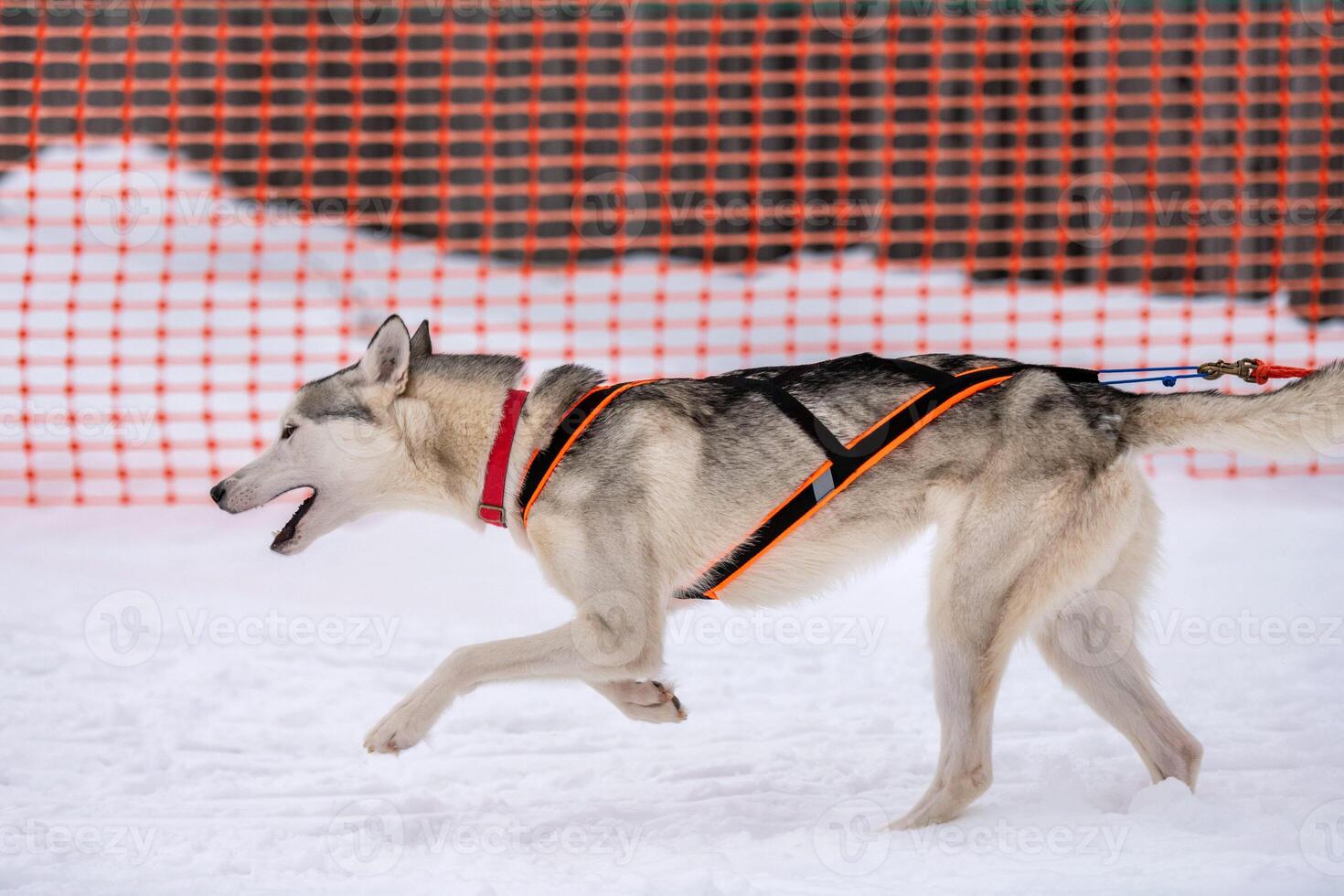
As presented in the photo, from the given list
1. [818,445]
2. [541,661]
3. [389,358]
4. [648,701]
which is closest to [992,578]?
[818,445]

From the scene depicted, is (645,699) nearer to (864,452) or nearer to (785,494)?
(785,494)

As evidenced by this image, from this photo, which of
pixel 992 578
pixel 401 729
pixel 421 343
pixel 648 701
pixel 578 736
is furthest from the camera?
pixel 578 736

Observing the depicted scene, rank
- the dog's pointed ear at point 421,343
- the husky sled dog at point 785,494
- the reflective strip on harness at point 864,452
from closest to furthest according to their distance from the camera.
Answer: the husky sled dog at point 785,494 → the reflective strip on harness at point 864,452 → the dog's pointed ear at point 421,343

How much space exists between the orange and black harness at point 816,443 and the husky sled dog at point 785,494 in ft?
0.08

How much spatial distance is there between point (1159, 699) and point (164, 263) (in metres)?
7.95

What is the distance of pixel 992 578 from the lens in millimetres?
3299

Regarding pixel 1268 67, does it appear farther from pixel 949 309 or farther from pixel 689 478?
pixel 689 478

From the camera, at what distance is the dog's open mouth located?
11.6 ft

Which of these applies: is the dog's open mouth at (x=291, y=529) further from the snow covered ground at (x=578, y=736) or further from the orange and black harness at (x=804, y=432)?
the snow covered ground at (x=578, y=736)

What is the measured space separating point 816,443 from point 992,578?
0.61 m

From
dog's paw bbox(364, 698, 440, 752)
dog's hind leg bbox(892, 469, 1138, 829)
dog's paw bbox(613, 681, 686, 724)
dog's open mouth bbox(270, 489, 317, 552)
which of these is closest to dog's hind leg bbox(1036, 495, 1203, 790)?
dog's hind leg bbox(892, 469, 1138, 829)

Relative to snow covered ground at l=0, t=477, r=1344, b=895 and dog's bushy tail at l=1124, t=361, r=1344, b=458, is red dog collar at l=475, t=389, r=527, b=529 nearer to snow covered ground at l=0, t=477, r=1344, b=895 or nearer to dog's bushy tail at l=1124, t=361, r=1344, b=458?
snow covered ground at l=0, t=477, r=1344, b=895

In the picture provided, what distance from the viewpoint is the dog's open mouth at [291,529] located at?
3531 millimetres

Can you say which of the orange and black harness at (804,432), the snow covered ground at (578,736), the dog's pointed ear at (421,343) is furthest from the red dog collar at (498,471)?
the snow covered ground at (578,736)
